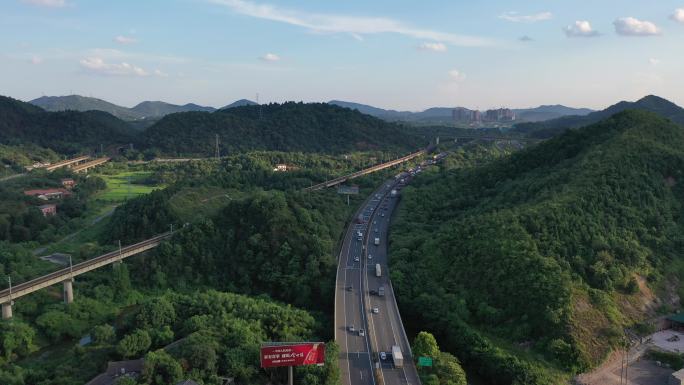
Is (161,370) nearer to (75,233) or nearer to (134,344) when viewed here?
(134,344)

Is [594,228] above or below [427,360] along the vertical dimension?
above

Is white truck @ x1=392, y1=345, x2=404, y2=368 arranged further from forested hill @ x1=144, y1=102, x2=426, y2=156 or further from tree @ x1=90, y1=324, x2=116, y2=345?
forested hill @ x1=144, y1=102, x2=426, y2=156

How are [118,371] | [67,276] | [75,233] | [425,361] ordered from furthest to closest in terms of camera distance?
1. [75,233]
2. [67,276]
3. [425,361]
4. [118,371]

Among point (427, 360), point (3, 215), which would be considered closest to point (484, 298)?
point (427, 360)

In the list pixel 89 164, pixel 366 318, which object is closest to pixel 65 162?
pixel 89 164

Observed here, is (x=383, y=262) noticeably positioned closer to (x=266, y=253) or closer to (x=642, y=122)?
(x=266, y=253)

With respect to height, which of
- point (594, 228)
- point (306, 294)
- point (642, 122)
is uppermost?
point (642, 122)
